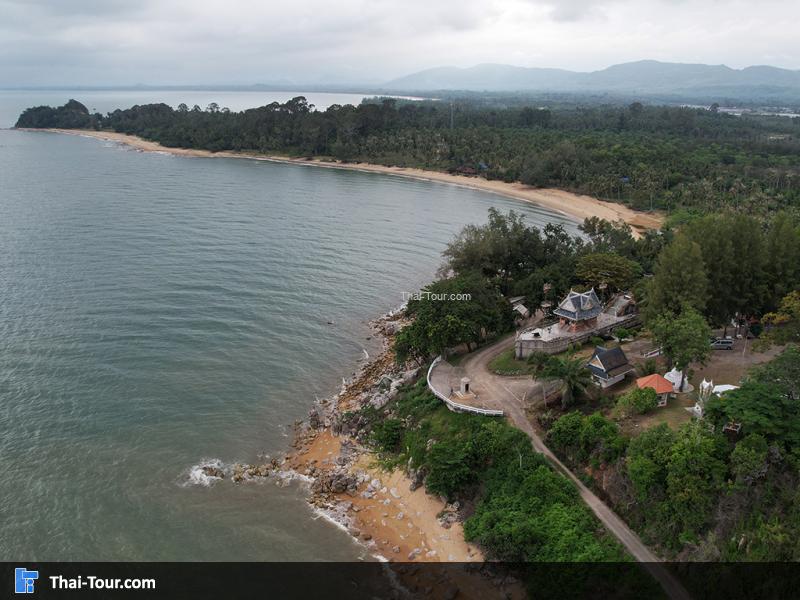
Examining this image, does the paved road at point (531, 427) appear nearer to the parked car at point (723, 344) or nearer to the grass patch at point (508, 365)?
the grass patch at point (508, 365)

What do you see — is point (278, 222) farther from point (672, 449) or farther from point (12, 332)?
point (672, 449)

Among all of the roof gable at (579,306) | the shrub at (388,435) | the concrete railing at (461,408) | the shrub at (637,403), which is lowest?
the shrub at (388,435)

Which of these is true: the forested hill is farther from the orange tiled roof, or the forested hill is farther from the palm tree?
the palm tree

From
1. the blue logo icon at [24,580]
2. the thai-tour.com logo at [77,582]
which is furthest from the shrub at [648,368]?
the blue logo icon at [24,580]

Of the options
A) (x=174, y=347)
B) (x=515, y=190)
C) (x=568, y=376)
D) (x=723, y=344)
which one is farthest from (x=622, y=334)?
(x=515, y=190)

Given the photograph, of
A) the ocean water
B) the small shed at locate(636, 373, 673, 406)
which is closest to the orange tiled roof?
the small shed at locate(636, 373, 673, 406)

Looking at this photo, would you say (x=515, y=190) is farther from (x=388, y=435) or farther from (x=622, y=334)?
(x=388, y=435)
